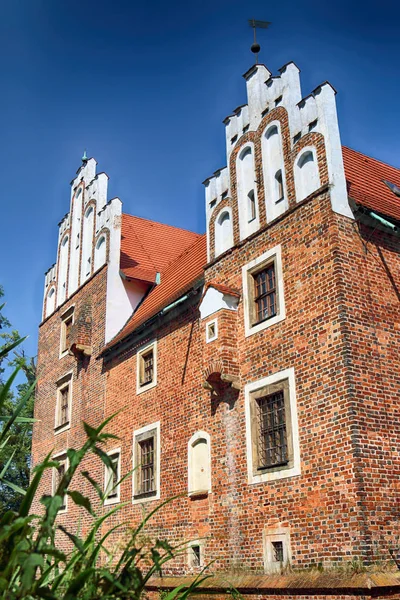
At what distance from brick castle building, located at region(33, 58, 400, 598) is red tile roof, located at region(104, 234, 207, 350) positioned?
0.17 metres

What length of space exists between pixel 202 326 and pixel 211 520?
3672mm

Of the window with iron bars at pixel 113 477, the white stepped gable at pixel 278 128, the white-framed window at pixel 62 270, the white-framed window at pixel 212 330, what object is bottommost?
the window with iron bars at pixel 113 477

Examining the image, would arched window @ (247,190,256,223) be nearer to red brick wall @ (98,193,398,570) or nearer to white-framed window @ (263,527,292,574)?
red brick wall @ (98,193,398,570)

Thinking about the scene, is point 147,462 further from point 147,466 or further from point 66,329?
point 66,329

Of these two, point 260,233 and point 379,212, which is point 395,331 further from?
point 260,233

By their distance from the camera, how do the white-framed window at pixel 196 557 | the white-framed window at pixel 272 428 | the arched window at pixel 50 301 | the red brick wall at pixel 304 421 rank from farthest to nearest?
the arched window at pixel 50 301 < the white-framed window at pixel 196 557 < the white-framed window at pixel 272 428 < the red brick wall at pixel 304 421

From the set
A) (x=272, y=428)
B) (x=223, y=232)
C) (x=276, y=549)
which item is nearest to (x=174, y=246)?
(x=223, y=232)

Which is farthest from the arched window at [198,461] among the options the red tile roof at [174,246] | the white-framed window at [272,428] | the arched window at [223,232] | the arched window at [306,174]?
the arched window at [306,174]

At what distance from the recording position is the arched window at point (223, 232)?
13422 mm

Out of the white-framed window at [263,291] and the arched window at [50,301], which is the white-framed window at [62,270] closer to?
the arched window at [50,301]

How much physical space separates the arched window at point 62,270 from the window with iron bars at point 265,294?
1112 centimetres

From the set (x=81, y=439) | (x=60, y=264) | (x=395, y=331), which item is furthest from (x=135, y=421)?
(x=60, y=264)

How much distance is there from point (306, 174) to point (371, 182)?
95.7 inches

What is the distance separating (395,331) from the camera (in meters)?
10.6
